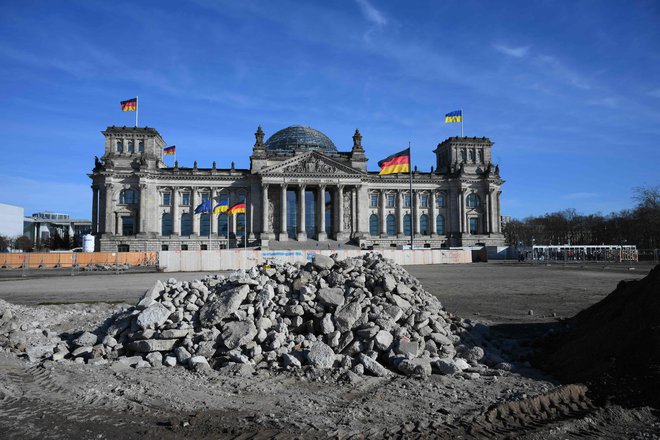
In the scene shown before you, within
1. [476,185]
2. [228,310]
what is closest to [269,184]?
[476,185]

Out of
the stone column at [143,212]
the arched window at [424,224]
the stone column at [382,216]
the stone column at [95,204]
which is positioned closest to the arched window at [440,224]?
the arched window at [424,224]

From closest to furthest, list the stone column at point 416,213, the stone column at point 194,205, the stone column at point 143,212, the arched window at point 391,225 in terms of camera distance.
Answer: the stone column at point 143,212 < the stone column at point 194,205 < the arched window at point 391,225 < the stone column at point 416,213

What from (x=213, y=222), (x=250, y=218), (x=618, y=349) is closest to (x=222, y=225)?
(x=213, y=222)

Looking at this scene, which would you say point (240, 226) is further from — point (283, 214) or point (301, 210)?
point (301, 210)

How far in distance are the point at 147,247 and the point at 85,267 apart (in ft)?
71.6

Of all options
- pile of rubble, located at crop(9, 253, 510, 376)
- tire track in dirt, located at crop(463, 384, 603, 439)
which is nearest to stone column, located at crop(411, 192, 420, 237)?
pile of rubble, located at crop(9, 253, 510, 376)

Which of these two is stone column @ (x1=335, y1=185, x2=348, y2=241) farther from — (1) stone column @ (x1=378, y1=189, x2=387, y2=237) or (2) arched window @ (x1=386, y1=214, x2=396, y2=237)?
(2) arched window @ (x1=386, y1=214, x2=396, y2=237)

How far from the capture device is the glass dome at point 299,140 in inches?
3091

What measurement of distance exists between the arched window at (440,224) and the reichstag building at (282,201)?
0.19m

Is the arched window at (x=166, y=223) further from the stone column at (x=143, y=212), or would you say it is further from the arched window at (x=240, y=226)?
the arched window at (x=240, y=226)

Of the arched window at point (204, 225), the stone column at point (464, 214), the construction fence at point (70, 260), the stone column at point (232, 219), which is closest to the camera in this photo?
the construction fence at point (70, 260)

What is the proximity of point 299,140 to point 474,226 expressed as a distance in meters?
37.0

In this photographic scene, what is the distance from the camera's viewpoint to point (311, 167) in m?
68.1

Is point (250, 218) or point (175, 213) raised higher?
point (175, 213)
